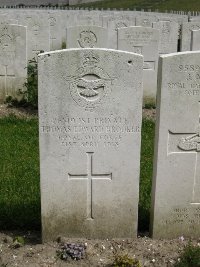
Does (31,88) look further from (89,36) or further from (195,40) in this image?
(195,40)

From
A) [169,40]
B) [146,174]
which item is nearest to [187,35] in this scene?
[169,40]

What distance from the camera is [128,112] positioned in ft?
14.6

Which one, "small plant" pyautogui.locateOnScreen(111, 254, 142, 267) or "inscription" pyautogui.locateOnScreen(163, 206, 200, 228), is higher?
"inscription" pyautogui.locateOnScreen(163, 206, 200, 228)

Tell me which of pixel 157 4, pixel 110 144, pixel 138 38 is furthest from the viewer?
pixel 157 4

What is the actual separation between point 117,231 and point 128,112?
1196 millimetres

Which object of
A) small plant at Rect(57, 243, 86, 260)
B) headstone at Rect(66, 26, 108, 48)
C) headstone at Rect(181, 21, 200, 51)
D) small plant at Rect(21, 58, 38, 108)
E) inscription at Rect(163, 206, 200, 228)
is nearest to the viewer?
small plant at Rect(57, 243, 86, 260)

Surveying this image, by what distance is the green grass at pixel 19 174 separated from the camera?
521 cm

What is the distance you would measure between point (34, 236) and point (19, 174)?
170 cm

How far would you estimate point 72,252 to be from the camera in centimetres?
443


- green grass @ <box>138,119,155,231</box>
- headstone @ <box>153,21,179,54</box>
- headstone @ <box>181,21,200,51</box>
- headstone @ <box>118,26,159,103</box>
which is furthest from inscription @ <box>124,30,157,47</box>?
headstone @ <box>181,21,200,51</box>

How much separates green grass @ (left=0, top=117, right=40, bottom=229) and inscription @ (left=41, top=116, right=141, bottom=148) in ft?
3.84

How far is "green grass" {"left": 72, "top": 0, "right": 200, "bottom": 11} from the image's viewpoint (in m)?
48.4

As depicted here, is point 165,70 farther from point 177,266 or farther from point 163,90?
point 177,266

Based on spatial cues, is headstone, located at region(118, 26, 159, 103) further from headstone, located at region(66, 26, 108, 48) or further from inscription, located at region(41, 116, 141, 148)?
inscription, located at region(41, 116, 141, 148)
